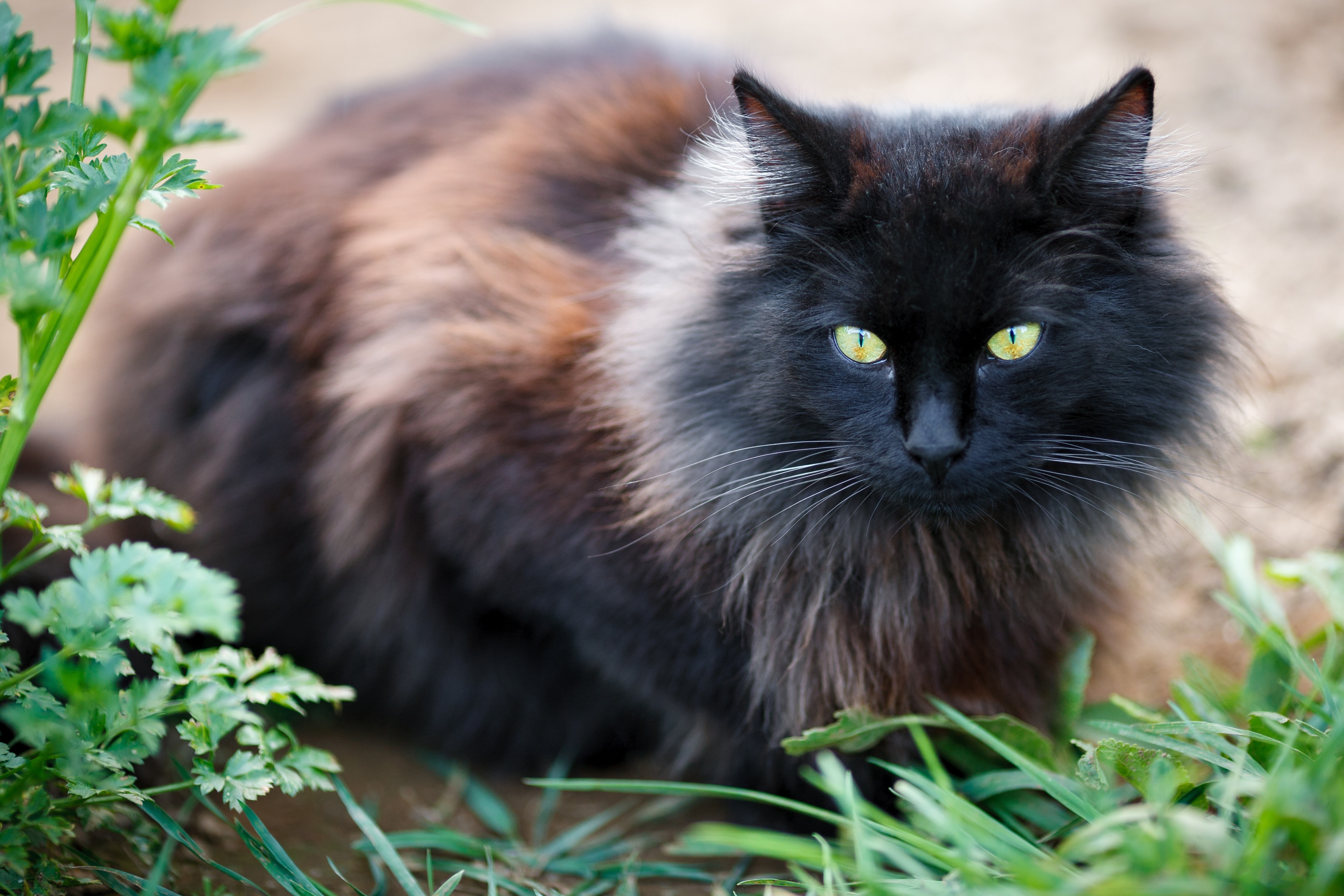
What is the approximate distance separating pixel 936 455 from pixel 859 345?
22 centimetres

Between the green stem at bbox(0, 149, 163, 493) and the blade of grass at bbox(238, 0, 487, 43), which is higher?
the blade of grass at bbox(238, 0, 487, 43)

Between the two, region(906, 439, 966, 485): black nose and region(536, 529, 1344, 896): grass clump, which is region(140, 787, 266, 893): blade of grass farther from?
region(906, 439, 966, 485): black nose

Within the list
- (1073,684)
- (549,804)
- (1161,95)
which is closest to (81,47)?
(549,804)

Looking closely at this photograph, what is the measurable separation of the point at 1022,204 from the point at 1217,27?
3.03m

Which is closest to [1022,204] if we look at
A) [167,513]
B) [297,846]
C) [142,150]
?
[142,150]

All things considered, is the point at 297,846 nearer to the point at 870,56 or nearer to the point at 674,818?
the point at 674,818

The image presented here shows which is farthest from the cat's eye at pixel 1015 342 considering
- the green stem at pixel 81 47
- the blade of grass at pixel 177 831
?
the blade of grass at pixel 177 831

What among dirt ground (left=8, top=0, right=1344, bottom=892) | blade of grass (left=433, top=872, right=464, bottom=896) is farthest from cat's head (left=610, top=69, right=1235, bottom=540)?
blade of grass (left=433, top=872, right=464, bottom=896)

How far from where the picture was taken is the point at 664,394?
1.70 metres

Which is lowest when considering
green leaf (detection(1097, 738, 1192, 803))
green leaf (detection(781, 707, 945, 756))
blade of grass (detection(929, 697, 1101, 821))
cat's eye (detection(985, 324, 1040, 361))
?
green leaf (detection(781, 707, 945, 756))

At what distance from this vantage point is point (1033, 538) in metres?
1.69

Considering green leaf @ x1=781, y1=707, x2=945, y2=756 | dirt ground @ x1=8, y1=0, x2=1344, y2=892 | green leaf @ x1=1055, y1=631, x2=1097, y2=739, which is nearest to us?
green leaf @ x1=781, y1=707, x2=945, y2=756

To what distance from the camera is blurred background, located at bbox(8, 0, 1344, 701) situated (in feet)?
8.00

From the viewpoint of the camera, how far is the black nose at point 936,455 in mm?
1395
